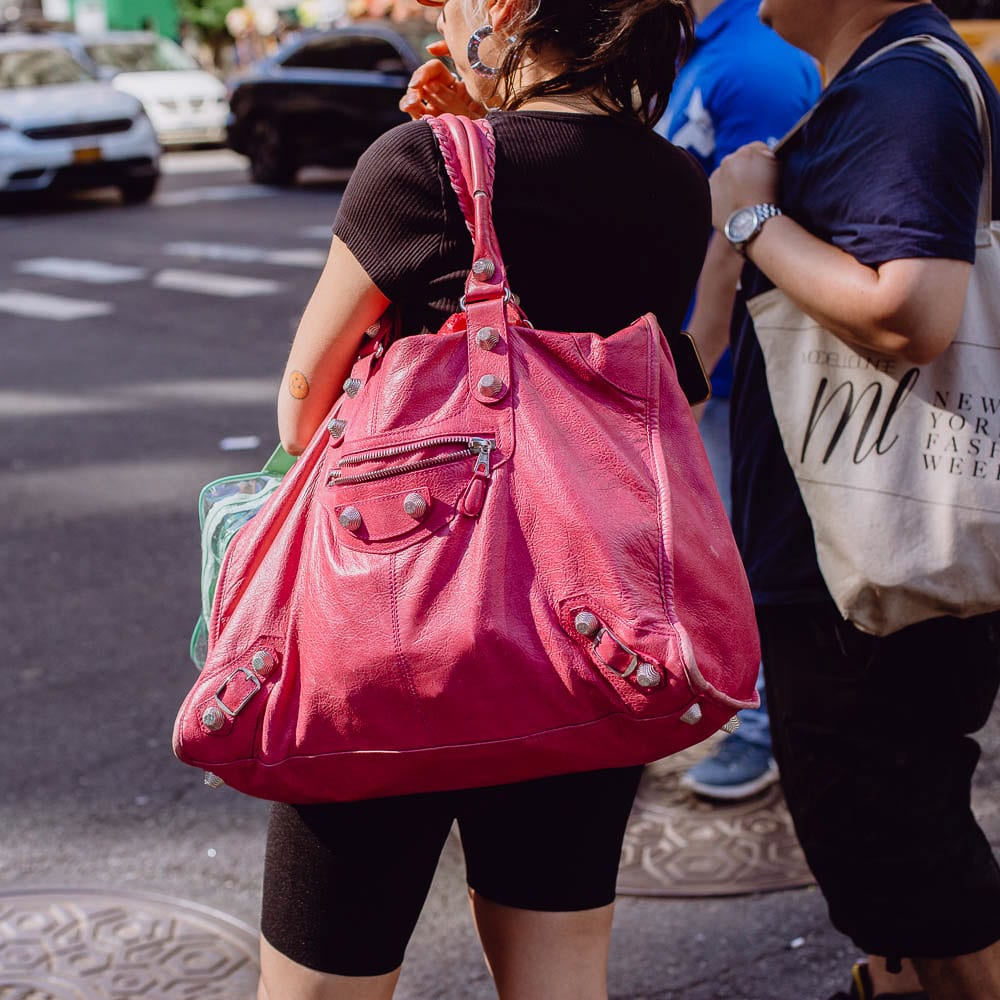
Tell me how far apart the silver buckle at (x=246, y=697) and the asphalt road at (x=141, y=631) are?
5.02 ft

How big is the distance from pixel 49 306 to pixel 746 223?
351 inches

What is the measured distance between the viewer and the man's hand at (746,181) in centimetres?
226

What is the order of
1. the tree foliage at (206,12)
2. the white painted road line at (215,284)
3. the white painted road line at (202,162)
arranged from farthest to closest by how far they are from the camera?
1. the tree foliage at (206,12)
2. the white painted road line at (202,162)
3. the white painted road line at (215,284)

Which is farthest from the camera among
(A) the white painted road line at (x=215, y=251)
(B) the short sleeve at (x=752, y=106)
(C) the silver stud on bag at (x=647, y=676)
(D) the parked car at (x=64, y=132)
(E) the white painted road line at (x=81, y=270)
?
(D) the parked car at (x=64, y=132)

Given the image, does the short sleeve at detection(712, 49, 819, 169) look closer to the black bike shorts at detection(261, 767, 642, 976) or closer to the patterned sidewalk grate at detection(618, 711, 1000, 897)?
the patterned sidewalk grate at detection(618, 711, 1000, 897)

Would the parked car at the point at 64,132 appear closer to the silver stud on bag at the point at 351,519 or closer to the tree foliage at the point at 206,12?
the silver stud on bag at the point at 351,519

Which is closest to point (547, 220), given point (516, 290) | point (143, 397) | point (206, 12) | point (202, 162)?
point (516, 290)

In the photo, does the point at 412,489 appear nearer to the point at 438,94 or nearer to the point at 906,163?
the point at 438,94

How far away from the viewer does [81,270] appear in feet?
38.7

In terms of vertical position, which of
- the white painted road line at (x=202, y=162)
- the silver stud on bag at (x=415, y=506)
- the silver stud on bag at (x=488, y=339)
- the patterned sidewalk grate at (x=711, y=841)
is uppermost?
the silver stud on bag at (x=488, y=339)

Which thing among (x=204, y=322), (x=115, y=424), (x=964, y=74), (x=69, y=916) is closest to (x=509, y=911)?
(x=964, y=74)

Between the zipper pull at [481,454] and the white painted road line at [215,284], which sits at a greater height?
the zipper pull at [481,454]

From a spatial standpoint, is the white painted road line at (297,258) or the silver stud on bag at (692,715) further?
the white painted road line at (297,258)

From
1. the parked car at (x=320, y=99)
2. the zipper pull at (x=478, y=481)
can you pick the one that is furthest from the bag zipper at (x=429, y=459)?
the parked car at (x=320, y=99)
